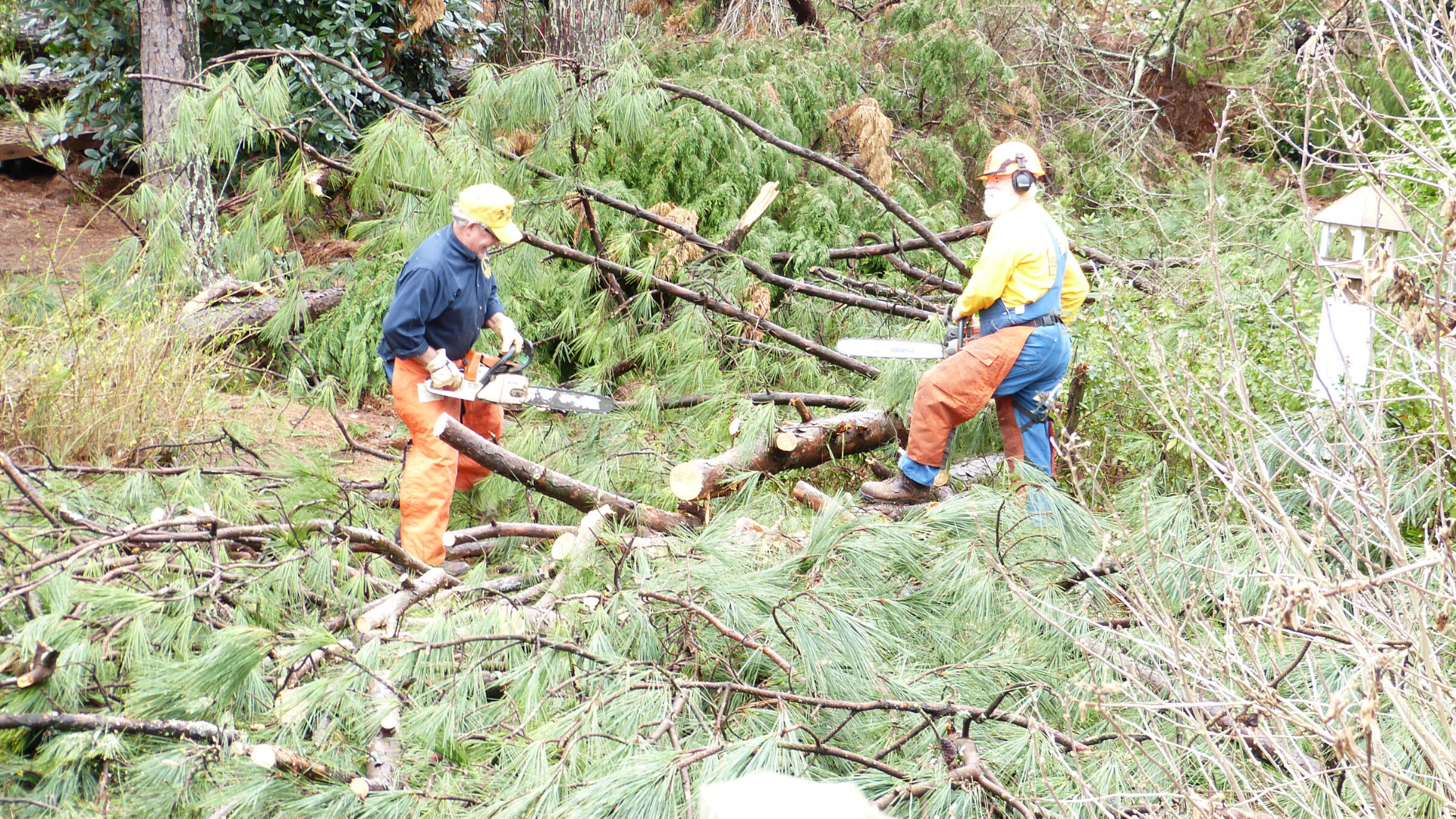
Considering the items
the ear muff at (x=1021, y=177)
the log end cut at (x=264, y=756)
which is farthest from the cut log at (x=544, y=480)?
the ear muff at (x=1021, y=177)

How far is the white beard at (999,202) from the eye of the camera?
12.2 ft

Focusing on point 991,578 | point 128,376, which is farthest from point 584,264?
point 991,578

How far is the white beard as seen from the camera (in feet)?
12.2

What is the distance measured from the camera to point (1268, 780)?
1767 mm

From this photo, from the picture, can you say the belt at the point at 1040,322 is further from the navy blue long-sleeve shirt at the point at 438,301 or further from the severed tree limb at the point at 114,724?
the severed tree limb at the point at 114,724

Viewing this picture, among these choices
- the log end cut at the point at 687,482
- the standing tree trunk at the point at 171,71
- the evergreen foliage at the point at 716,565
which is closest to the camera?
the evergreen foliage at the point at 716,565

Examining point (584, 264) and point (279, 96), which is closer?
point (279, 96)

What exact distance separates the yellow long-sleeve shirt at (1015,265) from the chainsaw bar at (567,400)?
1334mm

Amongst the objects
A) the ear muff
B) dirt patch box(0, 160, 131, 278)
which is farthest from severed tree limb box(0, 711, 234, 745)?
dirt patch box(0, 160, 131, 278)

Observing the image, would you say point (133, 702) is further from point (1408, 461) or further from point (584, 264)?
point (1408, 461)

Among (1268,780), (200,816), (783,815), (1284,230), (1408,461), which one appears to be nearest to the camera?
(783,815)

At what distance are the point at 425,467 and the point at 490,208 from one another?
0.95m

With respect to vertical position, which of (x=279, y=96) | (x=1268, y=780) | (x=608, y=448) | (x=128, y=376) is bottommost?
(x=608, y=448)

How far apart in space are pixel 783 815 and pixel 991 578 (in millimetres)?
1892
